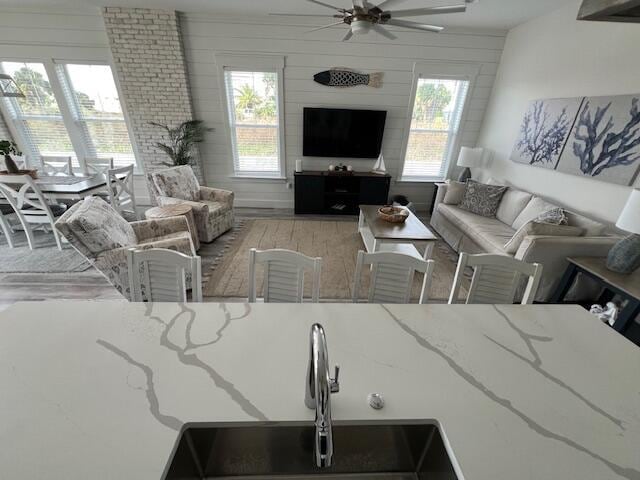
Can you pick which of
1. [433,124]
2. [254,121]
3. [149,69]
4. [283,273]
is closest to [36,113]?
[149,69]

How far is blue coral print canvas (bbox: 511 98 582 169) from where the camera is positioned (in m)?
3.05

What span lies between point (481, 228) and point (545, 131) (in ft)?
4.80

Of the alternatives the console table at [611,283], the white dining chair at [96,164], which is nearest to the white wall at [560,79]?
the console table at [611,283]

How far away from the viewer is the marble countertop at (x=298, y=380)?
27.1 inches

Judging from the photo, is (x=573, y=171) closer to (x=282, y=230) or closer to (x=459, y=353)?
(x=459, y=353)

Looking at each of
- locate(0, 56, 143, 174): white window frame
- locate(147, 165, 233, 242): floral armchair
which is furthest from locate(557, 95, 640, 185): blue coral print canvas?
locate(0, 56, 143, 174): white window frame

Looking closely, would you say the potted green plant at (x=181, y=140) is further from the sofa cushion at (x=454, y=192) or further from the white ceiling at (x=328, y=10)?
the sofa cushion at (x=454, y=192)

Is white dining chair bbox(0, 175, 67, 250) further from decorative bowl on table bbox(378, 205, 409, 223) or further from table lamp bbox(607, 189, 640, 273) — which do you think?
table lamp bbox(607, 189, 640, 273)

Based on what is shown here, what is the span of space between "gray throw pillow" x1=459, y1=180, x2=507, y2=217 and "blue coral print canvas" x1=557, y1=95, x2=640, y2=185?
72 cm

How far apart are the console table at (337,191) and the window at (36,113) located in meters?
3.93

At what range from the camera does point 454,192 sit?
12.8 ft

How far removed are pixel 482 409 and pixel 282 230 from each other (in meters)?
3.40

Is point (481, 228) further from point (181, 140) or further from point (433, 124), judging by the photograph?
point (181, 140)

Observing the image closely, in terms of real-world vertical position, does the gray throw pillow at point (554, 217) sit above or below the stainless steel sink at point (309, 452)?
above
